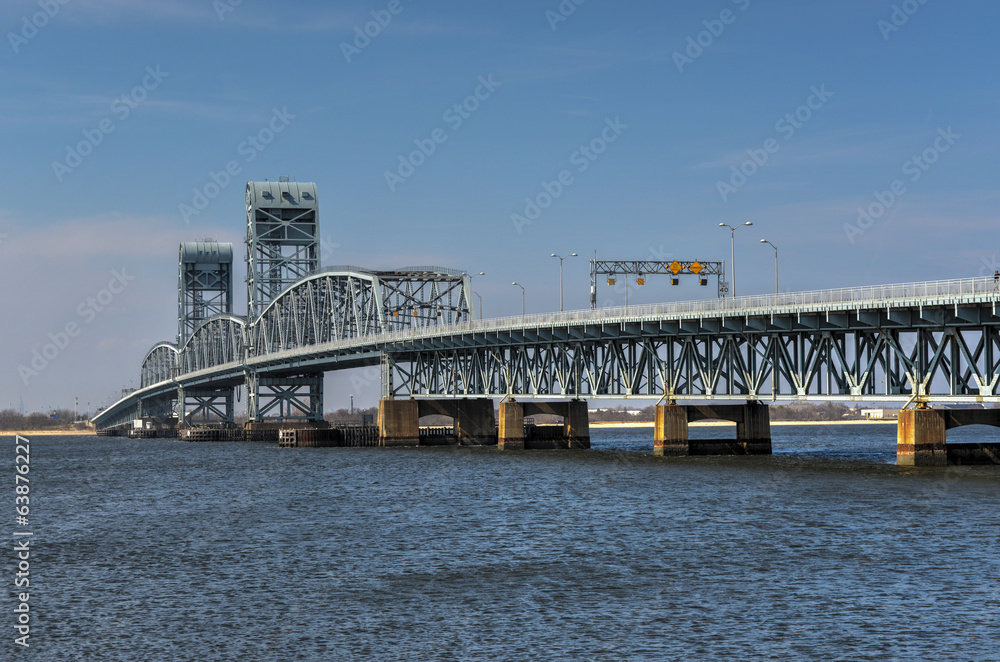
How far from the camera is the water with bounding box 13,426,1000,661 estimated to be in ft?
106

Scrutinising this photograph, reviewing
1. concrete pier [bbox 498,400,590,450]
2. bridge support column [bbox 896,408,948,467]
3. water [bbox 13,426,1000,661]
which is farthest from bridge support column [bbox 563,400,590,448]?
bridge support column [bbox 896,408,948,467]

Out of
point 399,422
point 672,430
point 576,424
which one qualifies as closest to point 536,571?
point 672,430

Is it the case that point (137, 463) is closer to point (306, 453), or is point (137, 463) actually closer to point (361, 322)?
point (306, 453)

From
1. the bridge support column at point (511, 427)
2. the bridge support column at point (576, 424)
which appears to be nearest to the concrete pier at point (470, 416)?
the bridge support column at point (511, 427)

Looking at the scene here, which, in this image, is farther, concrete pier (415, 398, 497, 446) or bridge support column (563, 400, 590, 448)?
concrete pier (415, 398, 497, 446)

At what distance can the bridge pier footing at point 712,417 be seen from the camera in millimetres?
98812

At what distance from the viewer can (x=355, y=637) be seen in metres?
33.3

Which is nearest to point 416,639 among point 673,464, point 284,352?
point 673,464

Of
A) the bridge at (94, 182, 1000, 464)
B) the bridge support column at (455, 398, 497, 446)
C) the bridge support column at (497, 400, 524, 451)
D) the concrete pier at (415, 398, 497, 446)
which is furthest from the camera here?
the bridge support column at (455, 398, 497, 446)

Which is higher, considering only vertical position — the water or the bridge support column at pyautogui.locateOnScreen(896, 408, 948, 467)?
the bridge support column at pyautogui.locateOnScreen(896, 408, 948, 467)

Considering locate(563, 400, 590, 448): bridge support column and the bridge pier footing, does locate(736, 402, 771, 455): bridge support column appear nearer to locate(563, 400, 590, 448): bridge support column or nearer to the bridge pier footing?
the bridge pier footing

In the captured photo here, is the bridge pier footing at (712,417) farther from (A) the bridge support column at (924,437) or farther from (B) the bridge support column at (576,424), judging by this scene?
(B) the bridge support column at (576,424)

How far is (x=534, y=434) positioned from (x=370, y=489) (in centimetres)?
5210

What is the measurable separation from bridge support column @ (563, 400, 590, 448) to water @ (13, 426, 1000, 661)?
4541 cm
